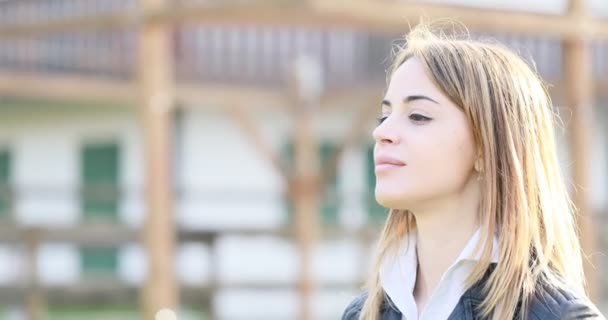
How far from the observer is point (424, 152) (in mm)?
2006

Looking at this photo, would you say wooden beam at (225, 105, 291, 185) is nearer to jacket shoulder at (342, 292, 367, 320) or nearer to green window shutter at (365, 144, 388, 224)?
green window shutter at (365, 144, 388, 224)

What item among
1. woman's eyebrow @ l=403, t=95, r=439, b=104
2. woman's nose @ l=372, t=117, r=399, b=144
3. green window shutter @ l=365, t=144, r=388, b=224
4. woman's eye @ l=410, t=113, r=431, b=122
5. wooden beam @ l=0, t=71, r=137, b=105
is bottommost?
green window shutter @ l=365, t=144, r=388, b=224

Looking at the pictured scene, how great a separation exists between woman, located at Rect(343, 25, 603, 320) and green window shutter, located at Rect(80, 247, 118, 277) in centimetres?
1023

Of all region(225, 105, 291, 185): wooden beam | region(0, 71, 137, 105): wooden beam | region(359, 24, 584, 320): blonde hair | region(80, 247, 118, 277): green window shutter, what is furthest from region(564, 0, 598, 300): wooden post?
region(80, 247, 118, 277): green window shutter

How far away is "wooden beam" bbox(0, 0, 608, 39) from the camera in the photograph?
16.6ft

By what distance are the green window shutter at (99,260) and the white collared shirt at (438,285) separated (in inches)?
401

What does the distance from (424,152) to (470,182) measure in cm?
9

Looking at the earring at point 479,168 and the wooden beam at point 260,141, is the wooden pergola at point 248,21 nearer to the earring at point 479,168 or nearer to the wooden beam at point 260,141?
the wooden beam at point 260,141

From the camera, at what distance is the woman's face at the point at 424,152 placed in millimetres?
2004

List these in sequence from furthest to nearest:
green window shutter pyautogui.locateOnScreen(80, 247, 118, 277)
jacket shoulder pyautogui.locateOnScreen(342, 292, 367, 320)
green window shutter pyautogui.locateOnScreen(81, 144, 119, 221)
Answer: green window shutter pyautogui.locateOnScreen(81, 144, 119, 221) < green window shutter pyautogui.locateOnScreen(80, 247, 118, 277) < jacket shoulder pyautogui.locateOnScreen(342, 292, 367, 320)

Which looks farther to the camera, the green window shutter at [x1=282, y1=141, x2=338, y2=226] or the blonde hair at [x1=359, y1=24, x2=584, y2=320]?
the green window shutter at [x1=282, y1=141, x2=338, y2=226]

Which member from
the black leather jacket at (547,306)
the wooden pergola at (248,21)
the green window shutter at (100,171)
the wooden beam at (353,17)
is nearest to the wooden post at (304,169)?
the wooden pergola at (248,21)

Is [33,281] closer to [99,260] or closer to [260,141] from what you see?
[260,141]

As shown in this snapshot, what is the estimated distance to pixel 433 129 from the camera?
200 centimetres
